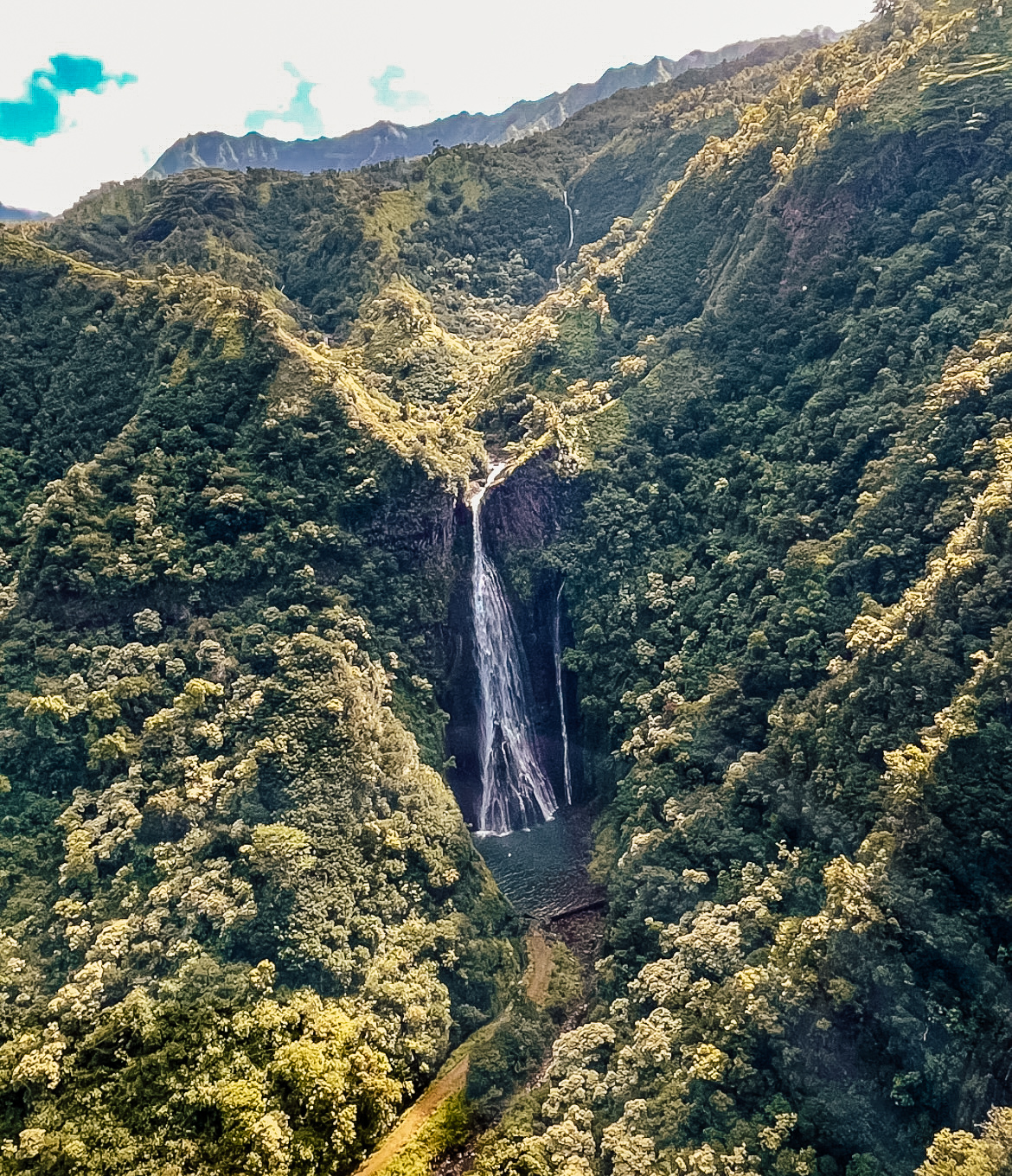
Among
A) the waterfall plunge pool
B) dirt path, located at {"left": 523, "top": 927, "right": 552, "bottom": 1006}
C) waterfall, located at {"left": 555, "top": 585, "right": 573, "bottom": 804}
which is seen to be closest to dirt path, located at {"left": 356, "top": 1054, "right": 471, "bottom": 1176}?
dirt path, located at {"left": 523, "top": 927, "right": 552, "bottom": 1006}

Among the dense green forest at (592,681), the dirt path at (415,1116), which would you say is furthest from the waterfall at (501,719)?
the dirt path at (415,1116)

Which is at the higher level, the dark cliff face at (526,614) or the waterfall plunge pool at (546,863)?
the dark cliff face at (526,614)

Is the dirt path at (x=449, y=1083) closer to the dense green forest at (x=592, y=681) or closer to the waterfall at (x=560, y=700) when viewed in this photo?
the dense green forest at (x=592, y=681)

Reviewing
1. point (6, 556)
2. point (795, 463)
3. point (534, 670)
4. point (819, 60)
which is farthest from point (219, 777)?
point (819, 60)

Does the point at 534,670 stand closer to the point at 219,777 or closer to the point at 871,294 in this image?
the point at 219,777

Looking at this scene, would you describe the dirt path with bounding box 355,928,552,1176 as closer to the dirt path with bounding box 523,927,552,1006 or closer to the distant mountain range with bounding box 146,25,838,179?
the dirt path with bounding box 523,927,552,1006

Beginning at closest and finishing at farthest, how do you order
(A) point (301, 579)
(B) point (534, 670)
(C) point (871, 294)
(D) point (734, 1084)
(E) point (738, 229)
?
(D) point (734, 1084) < (A) point (301, 579) < (C) point (871, 294) < (B) point (534, 670) < (E) point (738, 229)
